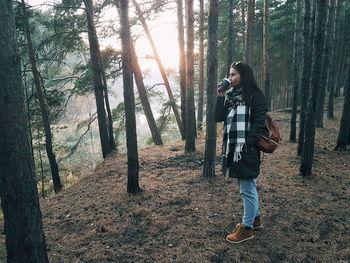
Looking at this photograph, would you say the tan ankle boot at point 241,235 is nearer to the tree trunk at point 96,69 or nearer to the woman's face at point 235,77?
the woman's face at point 235,77

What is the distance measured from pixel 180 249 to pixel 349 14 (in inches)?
1118

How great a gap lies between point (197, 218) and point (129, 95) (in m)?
3.23

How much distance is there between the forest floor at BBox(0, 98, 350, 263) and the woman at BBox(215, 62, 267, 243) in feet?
2.65

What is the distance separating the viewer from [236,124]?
13.4 ft

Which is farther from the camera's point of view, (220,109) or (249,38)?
(249,38)

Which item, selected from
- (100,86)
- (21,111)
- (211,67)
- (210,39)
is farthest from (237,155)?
(100,86)

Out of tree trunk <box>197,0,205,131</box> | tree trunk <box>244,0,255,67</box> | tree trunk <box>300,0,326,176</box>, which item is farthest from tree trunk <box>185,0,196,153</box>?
tree trunk <box>300,0,326,176</box>

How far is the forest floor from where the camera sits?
4.19 metres

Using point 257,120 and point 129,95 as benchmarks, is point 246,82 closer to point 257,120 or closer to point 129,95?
point 257,120

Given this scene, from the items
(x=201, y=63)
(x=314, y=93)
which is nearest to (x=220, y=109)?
(x=314, y=93)

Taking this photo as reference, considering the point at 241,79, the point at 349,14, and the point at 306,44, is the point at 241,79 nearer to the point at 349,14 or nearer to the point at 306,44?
the point at 306,44

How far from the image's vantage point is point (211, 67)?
7.04 meters

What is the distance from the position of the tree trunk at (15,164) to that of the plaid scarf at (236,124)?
2.79 metres

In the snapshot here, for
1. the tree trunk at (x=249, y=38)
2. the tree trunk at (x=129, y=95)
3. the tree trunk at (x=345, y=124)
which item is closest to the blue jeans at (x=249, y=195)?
the tree trunk at (x=129, y=95)
